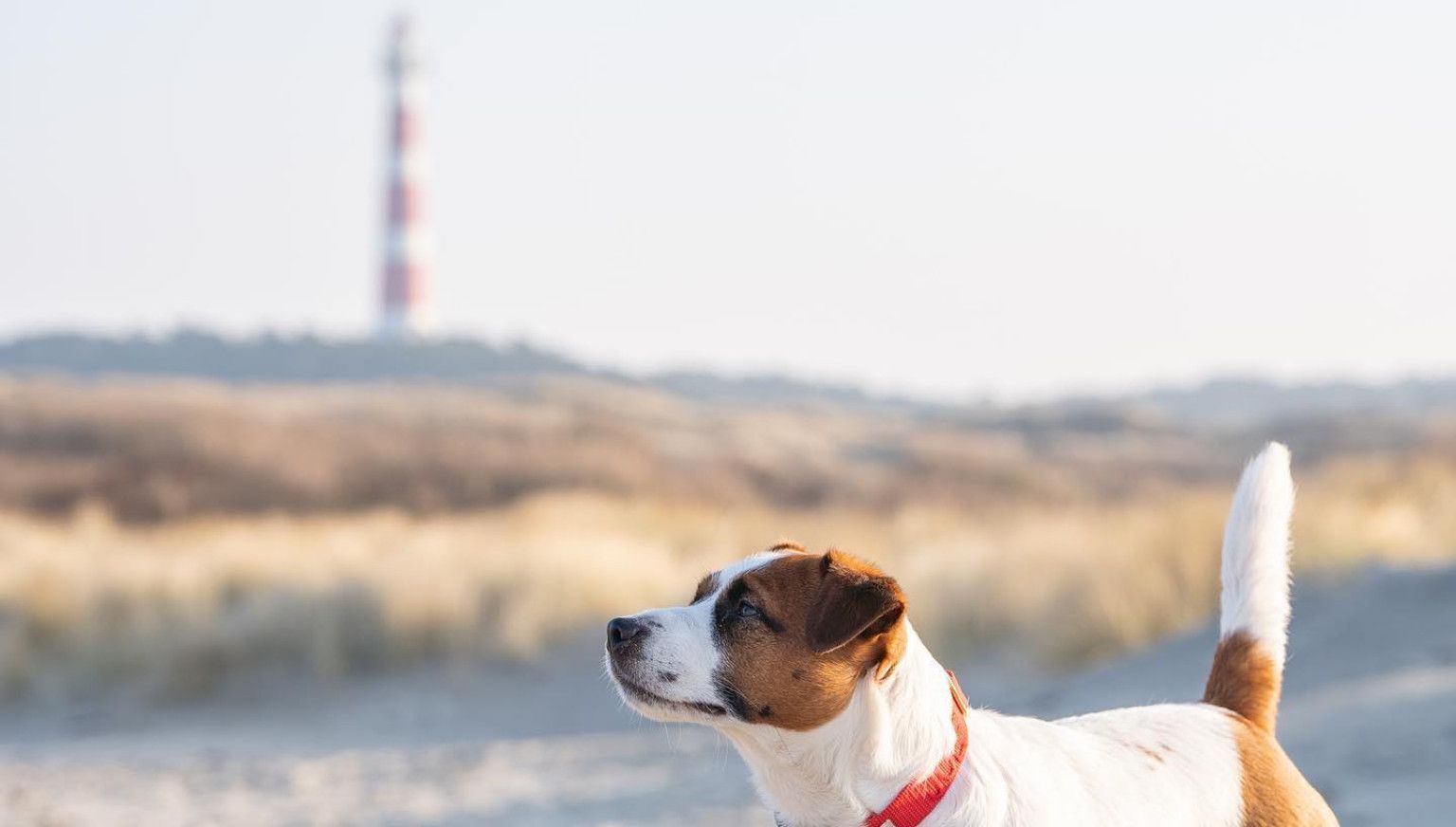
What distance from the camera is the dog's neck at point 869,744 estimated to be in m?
3.90

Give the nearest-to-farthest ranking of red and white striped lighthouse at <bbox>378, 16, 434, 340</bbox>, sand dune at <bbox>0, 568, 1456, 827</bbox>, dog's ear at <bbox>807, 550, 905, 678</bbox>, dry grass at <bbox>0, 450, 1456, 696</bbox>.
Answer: dog's ear at <bbox>807, 550, 905, 678</bbox> < sand dune at <bbox>0, 568, 1456, 827</bbox> < dry grass at <bbox>0, 450, 1456, 696</bbox> < red and white striped lighthouse at <bbox>378, 16, 434, 340</bbox>

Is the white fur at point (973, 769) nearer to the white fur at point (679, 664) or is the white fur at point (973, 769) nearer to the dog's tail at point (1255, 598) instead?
the white fur at point (679, 664)

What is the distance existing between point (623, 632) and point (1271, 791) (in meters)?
1.54

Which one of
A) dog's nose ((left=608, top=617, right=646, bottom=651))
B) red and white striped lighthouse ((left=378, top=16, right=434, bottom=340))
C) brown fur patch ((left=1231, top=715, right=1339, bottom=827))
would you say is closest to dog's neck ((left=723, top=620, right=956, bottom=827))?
dog's nose ((left=608, top=617, right=646, bottom=651))

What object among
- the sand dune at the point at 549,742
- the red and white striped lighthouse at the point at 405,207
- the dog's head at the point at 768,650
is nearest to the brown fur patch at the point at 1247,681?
the dog's head at the point at 768,650

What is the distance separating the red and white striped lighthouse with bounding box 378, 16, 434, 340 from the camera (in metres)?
54.5

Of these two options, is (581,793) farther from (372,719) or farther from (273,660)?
(273,660)

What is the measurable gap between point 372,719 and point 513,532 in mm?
4552

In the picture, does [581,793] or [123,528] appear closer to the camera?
[581,793]

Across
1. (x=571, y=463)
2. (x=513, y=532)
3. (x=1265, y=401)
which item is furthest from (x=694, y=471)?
(x=1265, y=401)

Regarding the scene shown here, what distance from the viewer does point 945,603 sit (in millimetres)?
13953

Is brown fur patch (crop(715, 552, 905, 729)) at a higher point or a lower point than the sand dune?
higher

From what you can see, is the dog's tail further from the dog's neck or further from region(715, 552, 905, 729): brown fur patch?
region(715, 552, 905, 729): brown fur patch

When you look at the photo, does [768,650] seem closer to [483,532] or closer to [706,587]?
[706,587]
